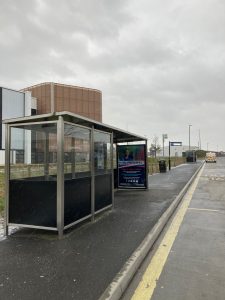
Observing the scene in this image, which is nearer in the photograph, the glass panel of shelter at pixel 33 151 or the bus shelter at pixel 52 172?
the bus shelter at pixel 52 172

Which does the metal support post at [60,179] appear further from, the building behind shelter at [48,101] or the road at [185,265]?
the building behind shelter at [48,101]

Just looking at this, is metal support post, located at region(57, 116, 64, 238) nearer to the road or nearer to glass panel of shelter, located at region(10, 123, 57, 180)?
glass panel of shelter, located at region(10, 123, 57, 180)

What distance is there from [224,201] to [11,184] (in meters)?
7.83

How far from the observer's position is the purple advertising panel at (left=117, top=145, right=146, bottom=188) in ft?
44.9

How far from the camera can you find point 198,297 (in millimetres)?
3812

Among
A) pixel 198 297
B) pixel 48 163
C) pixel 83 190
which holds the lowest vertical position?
pixel 198 297

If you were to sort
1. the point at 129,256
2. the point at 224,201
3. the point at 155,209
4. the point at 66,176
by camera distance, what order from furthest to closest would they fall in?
the point at 224,201 < the point at 155,209 < the point at 66,176 < the point at 129,256

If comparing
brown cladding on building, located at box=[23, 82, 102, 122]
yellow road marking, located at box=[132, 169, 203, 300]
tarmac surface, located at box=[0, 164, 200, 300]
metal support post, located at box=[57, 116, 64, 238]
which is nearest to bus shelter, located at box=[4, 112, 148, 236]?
metal support post, located at box=[57, 116, 64, 238]

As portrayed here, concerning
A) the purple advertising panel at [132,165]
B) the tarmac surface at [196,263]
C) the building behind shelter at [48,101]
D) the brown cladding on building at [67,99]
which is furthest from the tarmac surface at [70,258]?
the brown cladding on building at [67,99]

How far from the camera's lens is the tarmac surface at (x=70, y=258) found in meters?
3.78

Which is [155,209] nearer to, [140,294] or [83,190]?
[83,190]

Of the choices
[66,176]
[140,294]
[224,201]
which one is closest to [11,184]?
[66,176]

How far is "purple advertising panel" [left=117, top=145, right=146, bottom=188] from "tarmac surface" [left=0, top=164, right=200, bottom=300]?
5774mm

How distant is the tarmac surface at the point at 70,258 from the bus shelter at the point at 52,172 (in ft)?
1.15
